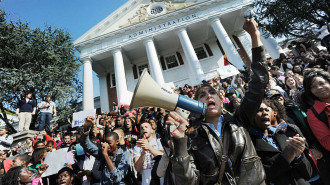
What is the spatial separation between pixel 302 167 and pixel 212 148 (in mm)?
1179

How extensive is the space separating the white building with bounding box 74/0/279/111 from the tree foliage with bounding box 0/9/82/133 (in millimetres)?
1976

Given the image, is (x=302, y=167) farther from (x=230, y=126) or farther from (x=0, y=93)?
(x=0, y=93)

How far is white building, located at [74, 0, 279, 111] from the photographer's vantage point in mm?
16984

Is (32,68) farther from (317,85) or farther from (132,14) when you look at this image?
(317,85)

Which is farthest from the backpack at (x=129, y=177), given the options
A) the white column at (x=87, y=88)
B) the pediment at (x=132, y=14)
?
the pediment at (x=132, y=14)

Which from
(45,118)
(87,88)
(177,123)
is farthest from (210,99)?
(87,88)

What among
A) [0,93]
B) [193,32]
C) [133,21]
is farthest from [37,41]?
[193,32]

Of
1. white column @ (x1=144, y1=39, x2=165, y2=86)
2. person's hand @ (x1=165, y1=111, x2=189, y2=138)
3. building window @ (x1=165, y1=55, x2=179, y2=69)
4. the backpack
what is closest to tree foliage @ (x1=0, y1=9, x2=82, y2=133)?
white column @ (x1=144, y1=39, x2=165, y2=86)

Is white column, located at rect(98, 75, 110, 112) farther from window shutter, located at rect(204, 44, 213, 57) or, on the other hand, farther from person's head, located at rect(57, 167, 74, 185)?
person's head, located at rect(57, 167, 74, 185)

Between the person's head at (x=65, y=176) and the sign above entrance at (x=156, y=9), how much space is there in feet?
64.7

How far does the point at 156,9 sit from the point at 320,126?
21391mm

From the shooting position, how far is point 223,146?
4.41ft

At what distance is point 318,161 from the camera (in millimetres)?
1979

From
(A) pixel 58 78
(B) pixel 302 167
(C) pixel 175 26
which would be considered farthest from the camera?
(C) pixel 175 26
